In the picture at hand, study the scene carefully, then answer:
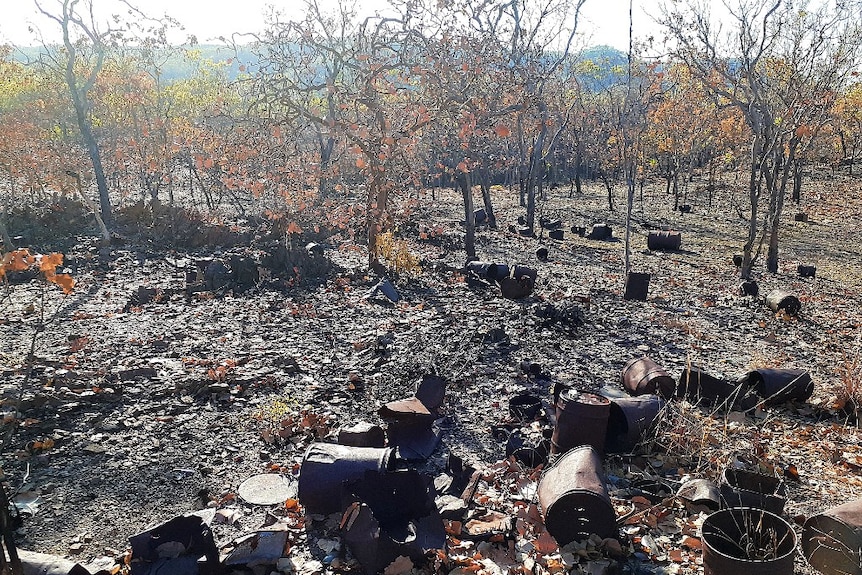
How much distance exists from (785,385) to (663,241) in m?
10.8

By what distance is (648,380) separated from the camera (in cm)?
530

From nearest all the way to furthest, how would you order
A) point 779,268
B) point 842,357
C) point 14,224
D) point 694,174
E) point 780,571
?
point 780,571, point 842,357, point 779,268, point 14,224, point 694,174

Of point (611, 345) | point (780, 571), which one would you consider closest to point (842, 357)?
point (611, 345)

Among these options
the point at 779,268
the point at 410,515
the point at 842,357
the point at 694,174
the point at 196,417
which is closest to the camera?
the point at 410,515

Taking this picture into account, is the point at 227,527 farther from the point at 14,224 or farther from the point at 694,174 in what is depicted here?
the point at 694,174

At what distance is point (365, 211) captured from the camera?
10.6 metres

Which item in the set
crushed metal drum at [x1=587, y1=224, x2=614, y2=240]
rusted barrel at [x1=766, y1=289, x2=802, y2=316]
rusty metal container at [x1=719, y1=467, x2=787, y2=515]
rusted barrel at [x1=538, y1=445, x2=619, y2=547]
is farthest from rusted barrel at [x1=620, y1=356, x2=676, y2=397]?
crushed metal drum at [x1=587, y1=224, x2=614, y2=240]

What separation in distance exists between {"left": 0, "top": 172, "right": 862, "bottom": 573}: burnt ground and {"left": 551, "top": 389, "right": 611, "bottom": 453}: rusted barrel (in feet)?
1.21

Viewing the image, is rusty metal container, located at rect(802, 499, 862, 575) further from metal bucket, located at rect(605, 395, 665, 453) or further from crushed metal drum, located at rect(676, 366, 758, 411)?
crushed metal drum, located at rect(676, 366, 758, 411)

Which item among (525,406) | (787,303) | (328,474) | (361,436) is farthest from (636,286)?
(328,474)

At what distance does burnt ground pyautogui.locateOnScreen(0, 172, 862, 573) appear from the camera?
153 inches

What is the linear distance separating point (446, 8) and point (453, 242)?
18.4 ft

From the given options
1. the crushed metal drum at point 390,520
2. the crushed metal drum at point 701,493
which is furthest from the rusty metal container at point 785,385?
the crushed metal drum at point 390,520

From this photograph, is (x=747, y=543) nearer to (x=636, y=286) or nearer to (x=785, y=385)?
(x=785, y=385)
